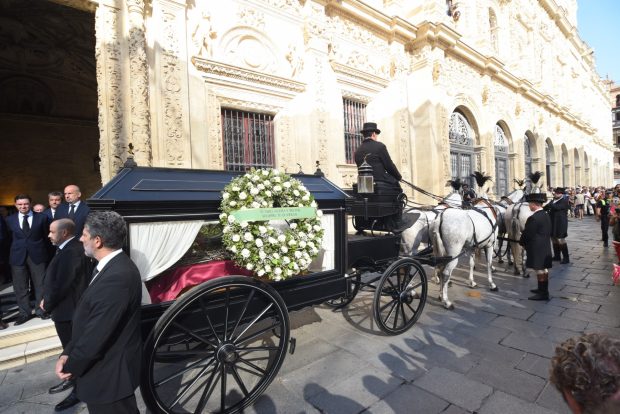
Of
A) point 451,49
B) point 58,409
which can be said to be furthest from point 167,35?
point 451,49

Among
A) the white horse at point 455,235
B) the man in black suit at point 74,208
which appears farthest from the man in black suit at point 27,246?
the white horse at point 455,235

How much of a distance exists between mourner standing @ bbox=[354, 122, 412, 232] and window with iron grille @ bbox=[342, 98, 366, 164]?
487 centimetres

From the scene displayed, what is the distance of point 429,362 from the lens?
2.96 metres

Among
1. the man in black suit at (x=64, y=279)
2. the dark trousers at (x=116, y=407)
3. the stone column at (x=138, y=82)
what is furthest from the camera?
the stone column at (x=138, y=82)

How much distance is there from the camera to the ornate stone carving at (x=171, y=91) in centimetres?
575

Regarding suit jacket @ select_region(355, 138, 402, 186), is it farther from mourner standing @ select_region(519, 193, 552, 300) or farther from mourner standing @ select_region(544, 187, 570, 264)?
mourner standing @ select_region(544, 187, 570, 264)

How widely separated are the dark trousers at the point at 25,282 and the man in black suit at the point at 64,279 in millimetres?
2037

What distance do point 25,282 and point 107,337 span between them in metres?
4.19

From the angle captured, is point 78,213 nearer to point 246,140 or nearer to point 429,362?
point 246,140

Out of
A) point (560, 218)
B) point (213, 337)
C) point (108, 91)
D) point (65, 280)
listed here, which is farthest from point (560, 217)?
point (108, 91)

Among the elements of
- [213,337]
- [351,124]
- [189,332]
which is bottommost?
[213,337]

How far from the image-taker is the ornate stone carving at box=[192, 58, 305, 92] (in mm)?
6212

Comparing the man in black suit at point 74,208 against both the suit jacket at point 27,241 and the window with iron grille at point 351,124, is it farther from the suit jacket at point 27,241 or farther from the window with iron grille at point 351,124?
the window with iron grille at point 351,124

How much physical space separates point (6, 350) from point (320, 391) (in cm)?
377
